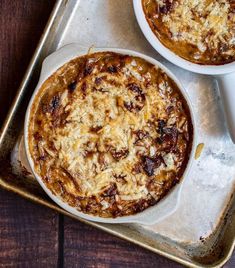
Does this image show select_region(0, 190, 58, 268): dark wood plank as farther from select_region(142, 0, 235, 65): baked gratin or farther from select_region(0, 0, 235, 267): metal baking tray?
select_region(142, 0, 235, 65): baked gratin

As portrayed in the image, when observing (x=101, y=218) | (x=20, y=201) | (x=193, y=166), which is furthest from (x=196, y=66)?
(x=20, y=201)

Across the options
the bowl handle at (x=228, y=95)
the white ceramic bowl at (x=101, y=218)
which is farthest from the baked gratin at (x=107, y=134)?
the bowl handle at (x=228, y=95)

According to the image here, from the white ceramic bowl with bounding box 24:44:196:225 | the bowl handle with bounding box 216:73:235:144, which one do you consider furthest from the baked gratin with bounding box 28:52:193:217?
the bowl handle with bounding box 216:73:235:144

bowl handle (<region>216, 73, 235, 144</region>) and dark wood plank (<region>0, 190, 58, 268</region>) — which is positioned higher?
bowl handle (<region>216, 73, 235, 144</region>)

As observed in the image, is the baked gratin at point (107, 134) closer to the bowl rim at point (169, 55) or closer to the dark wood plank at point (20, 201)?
the bowl rim at point (169, 55)

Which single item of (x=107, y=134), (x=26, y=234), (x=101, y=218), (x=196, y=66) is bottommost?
(x=26, y=234)

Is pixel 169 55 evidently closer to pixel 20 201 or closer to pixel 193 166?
pixel 193 166
